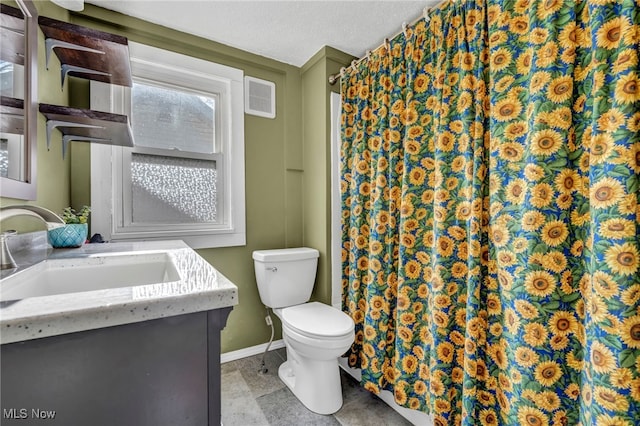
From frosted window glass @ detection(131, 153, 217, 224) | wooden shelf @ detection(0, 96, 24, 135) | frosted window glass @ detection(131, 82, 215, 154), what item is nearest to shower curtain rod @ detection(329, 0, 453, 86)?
frosted window glass @ detection(131, 82, 215, 154)

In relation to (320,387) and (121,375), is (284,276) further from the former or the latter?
(121,375)

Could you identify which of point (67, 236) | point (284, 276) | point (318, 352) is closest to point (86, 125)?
point (67, 236)

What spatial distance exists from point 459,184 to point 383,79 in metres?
0.84

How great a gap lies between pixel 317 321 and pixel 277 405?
535 mm

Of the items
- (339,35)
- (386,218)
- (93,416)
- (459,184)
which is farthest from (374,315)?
(339,35)

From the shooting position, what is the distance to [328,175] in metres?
2.06

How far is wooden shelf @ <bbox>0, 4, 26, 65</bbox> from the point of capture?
92cm

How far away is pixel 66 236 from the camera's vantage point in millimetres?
1160

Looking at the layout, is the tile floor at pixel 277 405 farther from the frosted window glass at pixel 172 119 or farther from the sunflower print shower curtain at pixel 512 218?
the frosted window glass at pixel 172 119

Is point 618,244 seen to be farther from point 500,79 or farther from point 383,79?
point 383,79

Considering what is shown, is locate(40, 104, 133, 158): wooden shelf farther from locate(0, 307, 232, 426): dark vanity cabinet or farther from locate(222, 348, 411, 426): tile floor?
locate(222, 348, 411, 426): tile floor

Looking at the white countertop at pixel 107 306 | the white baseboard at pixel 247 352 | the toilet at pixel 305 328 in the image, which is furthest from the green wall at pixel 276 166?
the white countertop at pixel 107 306

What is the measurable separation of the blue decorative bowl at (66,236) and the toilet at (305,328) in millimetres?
985

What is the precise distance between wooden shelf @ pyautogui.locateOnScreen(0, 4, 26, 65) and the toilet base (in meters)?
1.82
